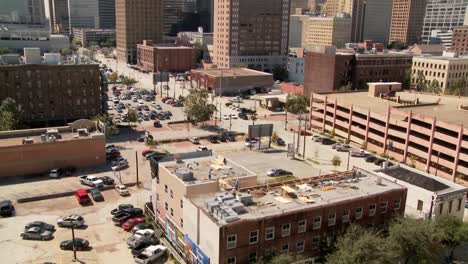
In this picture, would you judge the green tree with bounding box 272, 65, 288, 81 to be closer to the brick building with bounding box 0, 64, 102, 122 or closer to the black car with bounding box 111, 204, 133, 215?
the brick building with bounding box 0, 64, 102, 122

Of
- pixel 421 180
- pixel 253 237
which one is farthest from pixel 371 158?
pixel 253 237

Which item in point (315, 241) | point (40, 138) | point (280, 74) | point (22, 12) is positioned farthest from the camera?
point (22, 12)

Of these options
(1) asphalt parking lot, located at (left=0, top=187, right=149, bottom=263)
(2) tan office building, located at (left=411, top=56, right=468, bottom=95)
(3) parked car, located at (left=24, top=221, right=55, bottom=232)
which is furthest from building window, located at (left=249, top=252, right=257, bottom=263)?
(2) tan office building, located at (left=411, top=56, right=468, bottom=95)

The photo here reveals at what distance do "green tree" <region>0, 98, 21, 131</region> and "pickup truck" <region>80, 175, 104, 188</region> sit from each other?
20.0m

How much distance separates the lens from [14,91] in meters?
78.3

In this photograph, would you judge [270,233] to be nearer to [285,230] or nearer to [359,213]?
[285,230]

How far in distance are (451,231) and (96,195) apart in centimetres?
3811

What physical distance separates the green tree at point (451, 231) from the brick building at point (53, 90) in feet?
213

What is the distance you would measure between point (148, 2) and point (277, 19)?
206 ft

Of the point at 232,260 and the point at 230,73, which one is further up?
the point at 230,73

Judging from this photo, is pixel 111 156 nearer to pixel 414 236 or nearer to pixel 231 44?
pixel 414 236

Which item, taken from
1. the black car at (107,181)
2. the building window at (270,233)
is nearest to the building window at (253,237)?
the building window at (270,233)

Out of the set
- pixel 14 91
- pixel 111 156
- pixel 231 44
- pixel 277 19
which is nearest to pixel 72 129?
pixel 111 156

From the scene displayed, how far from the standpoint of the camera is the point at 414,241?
113 feet
